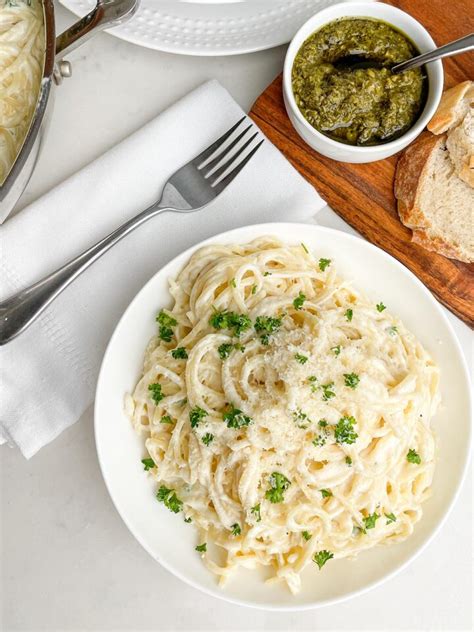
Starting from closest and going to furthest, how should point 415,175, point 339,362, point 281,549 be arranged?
point 339,362, point 281,549, point 415,175

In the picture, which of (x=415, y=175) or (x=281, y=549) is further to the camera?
(x=415, y=175)

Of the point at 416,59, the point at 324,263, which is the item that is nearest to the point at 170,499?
the point at 324,263

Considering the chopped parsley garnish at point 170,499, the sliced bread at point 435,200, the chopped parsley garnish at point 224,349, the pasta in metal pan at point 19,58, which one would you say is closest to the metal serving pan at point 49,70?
the pasta in metal pan at point 19,58

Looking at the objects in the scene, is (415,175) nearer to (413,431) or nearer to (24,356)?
(413,431)

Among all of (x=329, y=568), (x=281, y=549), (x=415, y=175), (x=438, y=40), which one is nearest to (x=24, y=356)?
(x=281, y=549)

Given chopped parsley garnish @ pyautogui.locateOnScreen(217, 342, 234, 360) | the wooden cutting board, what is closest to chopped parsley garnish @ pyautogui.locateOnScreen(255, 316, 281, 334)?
chopped parsley garnish @ pyautogui.locateOnScreen(217, 342, 234, 360)

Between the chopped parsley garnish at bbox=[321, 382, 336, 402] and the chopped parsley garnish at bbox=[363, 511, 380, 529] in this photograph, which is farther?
the chopped parsley garnish at bbox=[363, 511, 380, 529]

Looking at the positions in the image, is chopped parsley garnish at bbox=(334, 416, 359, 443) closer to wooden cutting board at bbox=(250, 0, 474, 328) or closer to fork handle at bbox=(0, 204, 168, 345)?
wooden cutting board at bbox=(250, 0, 474, 328)
